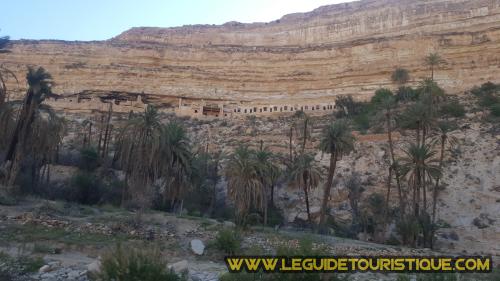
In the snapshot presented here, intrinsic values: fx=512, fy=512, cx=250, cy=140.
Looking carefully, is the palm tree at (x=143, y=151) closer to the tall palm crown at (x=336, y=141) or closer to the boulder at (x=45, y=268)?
the tall palm crown at (x=336, y=141)

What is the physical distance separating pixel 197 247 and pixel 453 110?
31.8m

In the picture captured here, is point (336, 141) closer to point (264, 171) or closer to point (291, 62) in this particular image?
point (264, 171)

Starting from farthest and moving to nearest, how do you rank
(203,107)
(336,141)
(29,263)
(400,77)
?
(203,107), (400,77), (336,141), (29,263)

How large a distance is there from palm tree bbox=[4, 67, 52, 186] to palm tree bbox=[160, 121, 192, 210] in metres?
6.45

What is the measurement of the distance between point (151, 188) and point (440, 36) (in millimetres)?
48605

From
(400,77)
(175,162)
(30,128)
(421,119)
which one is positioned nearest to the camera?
(30,128)

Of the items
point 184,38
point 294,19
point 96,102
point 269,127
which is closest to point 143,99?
point 96,102

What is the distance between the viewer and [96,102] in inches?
2221

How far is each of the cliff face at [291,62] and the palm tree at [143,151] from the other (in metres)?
37.3

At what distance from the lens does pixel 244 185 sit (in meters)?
25.4

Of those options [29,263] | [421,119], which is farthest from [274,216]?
[29,263]

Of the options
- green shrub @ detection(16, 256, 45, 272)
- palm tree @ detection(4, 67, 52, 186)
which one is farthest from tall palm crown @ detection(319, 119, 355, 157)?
green shrub @ detection(16, 256, 45, 272)

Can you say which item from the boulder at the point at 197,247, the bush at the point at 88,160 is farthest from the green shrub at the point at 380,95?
the boulder at the point at 197,247

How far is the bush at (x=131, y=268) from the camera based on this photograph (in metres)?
10.5
